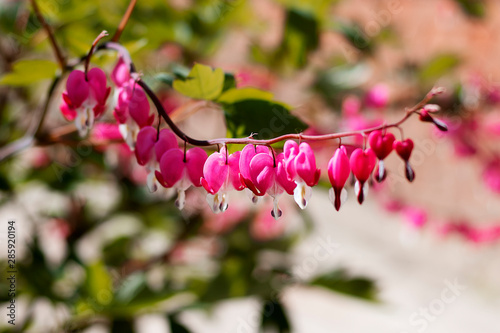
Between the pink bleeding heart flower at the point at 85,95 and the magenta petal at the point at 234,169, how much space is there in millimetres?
104

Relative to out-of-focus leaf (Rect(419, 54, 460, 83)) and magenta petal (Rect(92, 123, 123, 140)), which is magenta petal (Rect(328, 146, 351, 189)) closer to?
magenta petal (Rect(92, 123, 123, 140))

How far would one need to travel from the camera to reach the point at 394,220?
106 inches

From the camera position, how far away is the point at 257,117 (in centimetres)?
37

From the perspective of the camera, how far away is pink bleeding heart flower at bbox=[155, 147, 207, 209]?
0.33 meters

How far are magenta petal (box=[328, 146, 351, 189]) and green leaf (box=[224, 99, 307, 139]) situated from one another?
0.18 ft

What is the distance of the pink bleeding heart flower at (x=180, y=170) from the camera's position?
1.08 ft

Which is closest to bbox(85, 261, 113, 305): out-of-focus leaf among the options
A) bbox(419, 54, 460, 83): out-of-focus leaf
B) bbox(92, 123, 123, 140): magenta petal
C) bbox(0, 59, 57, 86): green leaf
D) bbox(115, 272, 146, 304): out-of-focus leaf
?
bbox(115, 272, 146, 304): out-of-focus leaf

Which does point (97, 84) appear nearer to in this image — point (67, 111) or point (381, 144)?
point (67, 111)

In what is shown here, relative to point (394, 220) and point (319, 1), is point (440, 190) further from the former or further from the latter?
point (319, 1)

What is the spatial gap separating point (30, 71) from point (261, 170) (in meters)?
0.23

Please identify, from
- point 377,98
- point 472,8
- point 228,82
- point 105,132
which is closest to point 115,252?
point 105,132

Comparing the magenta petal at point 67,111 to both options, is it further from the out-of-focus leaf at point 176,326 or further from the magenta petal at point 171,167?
the out-of-focus leaf at point 176,326

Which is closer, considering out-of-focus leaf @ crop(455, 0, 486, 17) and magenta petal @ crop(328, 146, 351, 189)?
magenta petal @ crop(328, 146, 351, 189)

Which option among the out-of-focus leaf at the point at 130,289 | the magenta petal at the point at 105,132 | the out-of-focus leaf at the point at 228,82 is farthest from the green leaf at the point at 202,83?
the out-of-focus leaf at the point at 130,289
